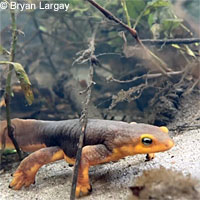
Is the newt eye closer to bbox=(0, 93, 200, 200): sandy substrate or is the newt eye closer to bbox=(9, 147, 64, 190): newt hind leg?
bbox=(0, 93, 200, 200): sandy substrate

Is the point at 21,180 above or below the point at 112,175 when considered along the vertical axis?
below

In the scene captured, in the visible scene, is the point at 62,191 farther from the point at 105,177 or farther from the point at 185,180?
the point at 185,180

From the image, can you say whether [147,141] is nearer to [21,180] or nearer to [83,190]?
[83,190]

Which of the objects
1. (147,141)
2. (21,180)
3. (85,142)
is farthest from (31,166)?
(147,141)

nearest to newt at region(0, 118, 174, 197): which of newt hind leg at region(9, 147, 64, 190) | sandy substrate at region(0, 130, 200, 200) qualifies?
newt hind leg at region(9, 147, 64, 190)

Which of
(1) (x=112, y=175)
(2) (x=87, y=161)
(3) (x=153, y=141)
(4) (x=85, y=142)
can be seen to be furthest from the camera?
(4) (x=85, y=142)

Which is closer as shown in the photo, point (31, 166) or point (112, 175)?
point (112, 175)

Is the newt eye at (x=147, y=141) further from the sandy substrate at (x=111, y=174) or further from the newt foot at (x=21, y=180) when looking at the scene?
the newt foot at (x=21, y=180)
